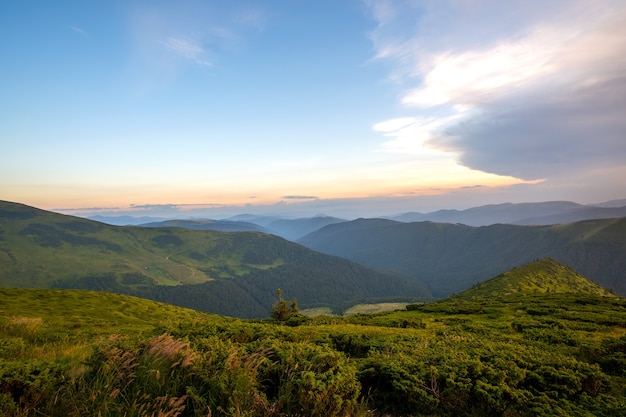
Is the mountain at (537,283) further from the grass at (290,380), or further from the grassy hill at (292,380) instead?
the grass at (290,380)

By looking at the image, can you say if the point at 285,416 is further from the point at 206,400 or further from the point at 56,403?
the point at 56,403

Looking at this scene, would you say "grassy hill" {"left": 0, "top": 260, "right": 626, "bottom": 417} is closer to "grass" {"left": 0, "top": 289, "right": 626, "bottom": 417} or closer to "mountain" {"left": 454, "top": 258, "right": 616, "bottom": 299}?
"grass" {"left": 0, "top": 289, "right": 626, "bottom": 417}

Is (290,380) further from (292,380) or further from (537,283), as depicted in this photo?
(537,283)

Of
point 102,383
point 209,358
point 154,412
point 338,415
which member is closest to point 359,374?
point 338,415

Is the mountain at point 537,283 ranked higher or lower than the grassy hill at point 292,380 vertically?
lower

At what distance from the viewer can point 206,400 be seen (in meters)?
7.30

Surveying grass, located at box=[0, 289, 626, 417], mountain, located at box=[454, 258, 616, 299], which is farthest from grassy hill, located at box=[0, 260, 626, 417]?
mountain, located at box=[454, 258, 616, 299]

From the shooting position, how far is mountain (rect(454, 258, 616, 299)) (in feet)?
335

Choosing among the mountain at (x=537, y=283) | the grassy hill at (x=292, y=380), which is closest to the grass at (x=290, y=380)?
the grassy hill at (x=292, y=380)

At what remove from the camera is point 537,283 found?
116375 millimetres

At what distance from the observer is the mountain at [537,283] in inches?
4016

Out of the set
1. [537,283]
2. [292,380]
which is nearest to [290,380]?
[292,380]

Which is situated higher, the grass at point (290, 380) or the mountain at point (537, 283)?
the grass at point (290, 380)

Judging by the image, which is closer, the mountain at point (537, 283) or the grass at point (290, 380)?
the grass at point (290, 380)
